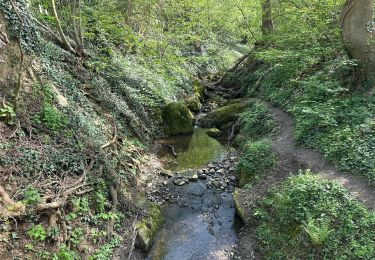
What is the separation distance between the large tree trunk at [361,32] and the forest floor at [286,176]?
12.2 feet

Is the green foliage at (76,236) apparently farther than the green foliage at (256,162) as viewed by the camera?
No

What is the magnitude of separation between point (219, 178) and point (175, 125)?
17.4 feet

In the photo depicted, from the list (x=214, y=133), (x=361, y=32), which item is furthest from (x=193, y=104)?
(x=361, y=32)

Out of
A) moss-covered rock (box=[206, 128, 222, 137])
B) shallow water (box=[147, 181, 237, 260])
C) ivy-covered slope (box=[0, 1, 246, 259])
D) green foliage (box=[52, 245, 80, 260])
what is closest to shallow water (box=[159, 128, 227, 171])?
moss-covered rock (box=[206, 128, 222, 137])

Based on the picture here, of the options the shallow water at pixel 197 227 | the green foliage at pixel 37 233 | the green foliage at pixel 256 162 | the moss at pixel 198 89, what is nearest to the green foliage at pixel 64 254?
the green foliage at pixel 37 233

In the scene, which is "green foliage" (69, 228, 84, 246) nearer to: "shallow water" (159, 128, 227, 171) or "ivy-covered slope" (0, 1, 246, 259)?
"ivy-covered slope" (0, 1, 246, 259)

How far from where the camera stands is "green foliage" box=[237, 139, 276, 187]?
9.96 metres

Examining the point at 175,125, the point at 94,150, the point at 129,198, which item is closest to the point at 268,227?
the point at 129,198

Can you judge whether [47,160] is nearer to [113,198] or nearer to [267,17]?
[113,198]

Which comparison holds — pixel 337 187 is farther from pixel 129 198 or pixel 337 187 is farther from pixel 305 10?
pixel 305 10

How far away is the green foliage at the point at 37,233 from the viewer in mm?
6082

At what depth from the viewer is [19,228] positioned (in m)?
6.10

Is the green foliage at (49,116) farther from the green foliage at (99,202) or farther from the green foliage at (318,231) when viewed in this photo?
the green foliage at (318,231)

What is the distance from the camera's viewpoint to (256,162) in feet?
33.9
